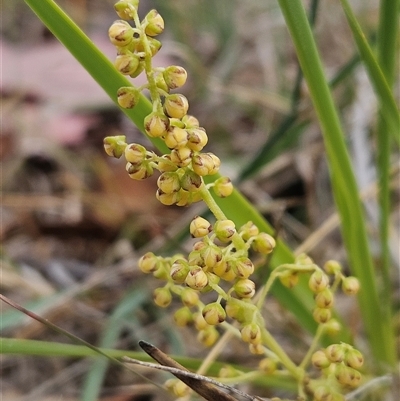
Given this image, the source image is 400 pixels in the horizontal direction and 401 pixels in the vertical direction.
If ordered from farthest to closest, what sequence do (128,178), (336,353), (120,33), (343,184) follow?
(128,178) → (343,184) → (336,353) → (120,33)

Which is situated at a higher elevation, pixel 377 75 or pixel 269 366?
pixel 377 75

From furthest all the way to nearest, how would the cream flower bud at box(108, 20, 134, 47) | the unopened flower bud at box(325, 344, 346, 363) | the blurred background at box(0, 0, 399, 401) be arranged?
the blurred background at box(0, 0, 399, 401) → the unopened flower bud at box(325, 344, 346, 363) → the cream flower bud at box(108, 20, 134, 47)

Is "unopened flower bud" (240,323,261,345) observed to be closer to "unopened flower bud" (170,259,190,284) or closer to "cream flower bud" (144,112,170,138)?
"unopened flower bud" (170,259,190,284)

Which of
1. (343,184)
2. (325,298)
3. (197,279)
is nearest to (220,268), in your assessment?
(197,279)

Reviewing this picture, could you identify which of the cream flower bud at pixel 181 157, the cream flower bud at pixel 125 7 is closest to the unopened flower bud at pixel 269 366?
the cream flower bud at pixel 181 157

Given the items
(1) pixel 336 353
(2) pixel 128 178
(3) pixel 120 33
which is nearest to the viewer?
(3) pixel 120 33

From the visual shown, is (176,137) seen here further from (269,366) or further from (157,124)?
(269,366)

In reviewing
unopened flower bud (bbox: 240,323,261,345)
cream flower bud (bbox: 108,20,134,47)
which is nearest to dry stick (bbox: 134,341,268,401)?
unopened flower bud (bbox: 240,323,261,345)
